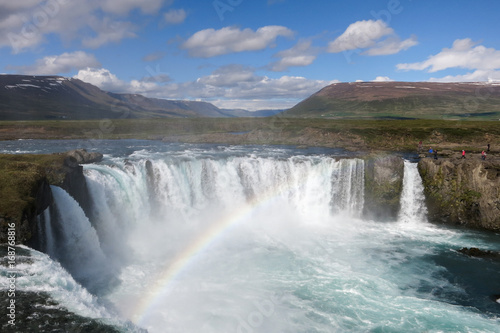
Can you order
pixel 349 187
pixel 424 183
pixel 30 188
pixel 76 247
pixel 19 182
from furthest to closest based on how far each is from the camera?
pixel 349 187 → pixel 424 183 → pixel 76 247 → pixel 19 182 → pixel 30 188

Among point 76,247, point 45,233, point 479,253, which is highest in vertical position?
point 45,233

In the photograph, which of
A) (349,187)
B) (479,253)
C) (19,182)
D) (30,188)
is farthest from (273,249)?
(19,182)

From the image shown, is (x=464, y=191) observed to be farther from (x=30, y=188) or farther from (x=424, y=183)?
(x=30, y=188)

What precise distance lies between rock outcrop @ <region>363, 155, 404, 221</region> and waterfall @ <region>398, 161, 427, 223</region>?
528 millimetres

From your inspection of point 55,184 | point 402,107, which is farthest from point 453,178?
point 402,107

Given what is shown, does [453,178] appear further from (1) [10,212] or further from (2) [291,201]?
(1) [10,212]

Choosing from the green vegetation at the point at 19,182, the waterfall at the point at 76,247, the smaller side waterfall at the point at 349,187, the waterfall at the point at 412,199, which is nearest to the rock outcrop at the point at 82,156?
the green vegetation at the point at 19,182

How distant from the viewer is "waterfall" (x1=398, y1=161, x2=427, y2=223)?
3416 cm

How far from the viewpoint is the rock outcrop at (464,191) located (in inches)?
1238

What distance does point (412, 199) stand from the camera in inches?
1366

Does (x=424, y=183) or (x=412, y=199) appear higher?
(x=424, y=183)

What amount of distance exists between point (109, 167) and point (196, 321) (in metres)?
19.3

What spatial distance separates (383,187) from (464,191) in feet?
25.4

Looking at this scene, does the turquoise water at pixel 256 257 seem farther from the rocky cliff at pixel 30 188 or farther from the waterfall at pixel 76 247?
the rocky cliff at pixel 30 188
